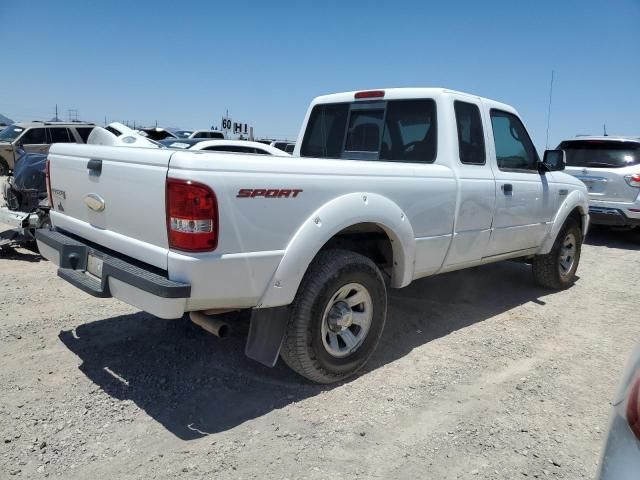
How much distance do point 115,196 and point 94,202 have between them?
26cm

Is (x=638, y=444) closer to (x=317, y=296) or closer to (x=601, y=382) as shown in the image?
(x=317, y=296)

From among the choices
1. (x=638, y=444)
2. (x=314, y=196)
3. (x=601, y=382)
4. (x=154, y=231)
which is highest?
(x=314, y=196)

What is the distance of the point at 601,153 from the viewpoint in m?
9.27

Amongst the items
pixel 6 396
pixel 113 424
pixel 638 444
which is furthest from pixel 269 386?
pixel 638 444

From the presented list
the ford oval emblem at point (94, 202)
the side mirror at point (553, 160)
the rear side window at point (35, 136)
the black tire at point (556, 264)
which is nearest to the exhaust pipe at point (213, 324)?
the ford oval emblem at point (94, 202)

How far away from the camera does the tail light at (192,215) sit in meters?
2.53

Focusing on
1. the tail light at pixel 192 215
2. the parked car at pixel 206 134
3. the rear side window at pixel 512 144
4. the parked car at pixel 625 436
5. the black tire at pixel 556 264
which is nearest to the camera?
the parked car at pixel 625 436

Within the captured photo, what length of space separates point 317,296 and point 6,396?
2.02 m

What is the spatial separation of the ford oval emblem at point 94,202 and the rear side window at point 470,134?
2.77 m

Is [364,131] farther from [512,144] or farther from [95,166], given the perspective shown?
[95,166]

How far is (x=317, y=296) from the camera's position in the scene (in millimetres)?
3129

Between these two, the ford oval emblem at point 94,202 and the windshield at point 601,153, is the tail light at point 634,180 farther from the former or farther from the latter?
the ford oval emblem at point 94,202

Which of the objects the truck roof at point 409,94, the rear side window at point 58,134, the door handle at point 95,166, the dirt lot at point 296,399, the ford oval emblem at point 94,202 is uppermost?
the truck roof at point 409,94

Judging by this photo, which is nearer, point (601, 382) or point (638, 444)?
point (638, 444)
